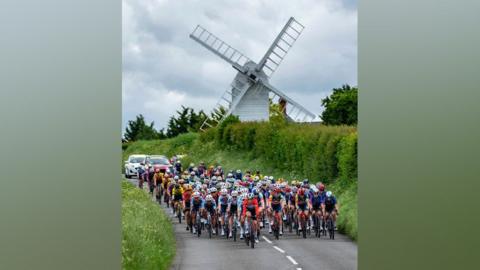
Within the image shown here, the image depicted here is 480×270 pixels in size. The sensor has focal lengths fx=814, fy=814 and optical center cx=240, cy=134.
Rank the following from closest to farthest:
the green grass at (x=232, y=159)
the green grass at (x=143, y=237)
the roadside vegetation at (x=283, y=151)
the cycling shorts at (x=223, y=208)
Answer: the green grass at (x=143, y=237), the green grass at (x=232, y=159), the roadside vegetation at (x=283, y=151), the cycling shorts at (x=223, y=208)

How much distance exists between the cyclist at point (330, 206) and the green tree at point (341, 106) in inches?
61.4

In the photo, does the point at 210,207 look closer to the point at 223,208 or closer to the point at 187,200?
the point at 223,208

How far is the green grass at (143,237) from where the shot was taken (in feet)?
36.2

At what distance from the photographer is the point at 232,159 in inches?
853

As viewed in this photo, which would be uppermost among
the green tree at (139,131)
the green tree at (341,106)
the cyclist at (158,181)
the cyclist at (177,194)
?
the green tree at (341,106)

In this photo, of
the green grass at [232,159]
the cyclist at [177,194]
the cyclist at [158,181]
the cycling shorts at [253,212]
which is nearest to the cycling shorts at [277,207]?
the green grass at [232,159]

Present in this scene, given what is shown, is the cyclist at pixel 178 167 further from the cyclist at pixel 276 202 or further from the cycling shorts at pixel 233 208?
the cyclist at pixel 276 202

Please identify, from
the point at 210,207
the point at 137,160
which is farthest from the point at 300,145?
the point at 137,160

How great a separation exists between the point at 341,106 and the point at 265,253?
3.42m

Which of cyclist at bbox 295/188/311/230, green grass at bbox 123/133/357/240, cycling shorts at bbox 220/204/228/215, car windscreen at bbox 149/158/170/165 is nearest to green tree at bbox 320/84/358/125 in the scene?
green grass at bbox 123/133/357/240

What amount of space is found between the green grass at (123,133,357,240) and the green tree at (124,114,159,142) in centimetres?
26

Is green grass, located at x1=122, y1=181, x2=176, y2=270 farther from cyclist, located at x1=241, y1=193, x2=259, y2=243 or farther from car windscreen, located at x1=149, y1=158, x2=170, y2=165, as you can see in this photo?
car windscreen, located at x1=149, y1=158, x2=170, y2=165

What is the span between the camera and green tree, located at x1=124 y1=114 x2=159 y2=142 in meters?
14.5
